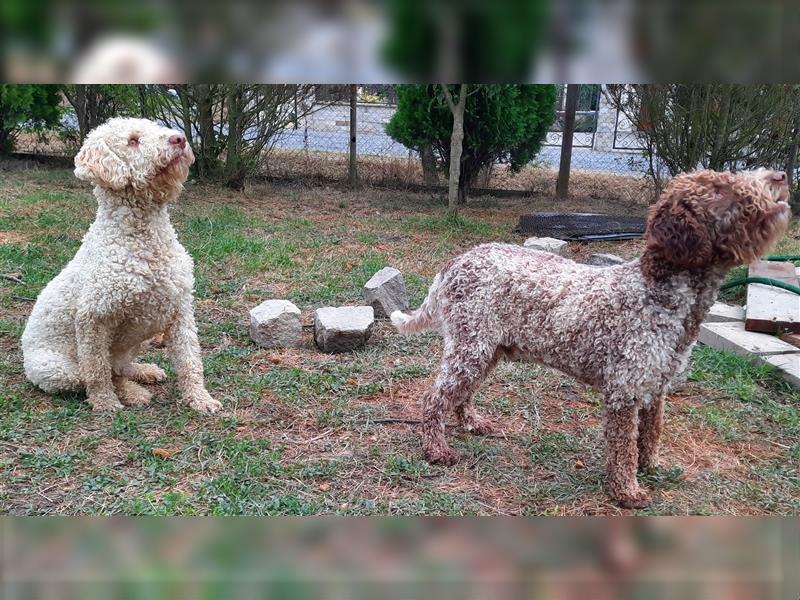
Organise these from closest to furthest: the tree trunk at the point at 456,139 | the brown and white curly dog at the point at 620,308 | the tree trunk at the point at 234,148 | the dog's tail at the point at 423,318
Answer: the brown and white curly dog at the point at 620,308 < the dog's tail at the point at 423,318 < the tree trunk at the point at 456,139 < the tree trunk at the point at 234,148

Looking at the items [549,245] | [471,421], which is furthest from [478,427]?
[549,245]

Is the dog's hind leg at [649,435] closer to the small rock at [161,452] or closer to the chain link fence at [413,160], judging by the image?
the small rock at [161,452]

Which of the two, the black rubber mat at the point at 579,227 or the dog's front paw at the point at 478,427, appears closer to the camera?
the dog's front paw at the point at 478,427

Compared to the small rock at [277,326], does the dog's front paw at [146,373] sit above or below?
below

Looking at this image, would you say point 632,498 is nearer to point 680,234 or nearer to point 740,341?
point 680,234

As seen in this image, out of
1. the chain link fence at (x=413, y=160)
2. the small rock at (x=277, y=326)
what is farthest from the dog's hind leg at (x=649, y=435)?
the chain link fence at (x=413, y=160)

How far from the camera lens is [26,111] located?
393 inches

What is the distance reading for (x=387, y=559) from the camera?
4.00 feet

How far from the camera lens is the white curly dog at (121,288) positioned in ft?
10.7
